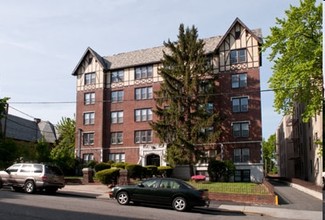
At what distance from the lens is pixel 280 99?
92.9 feet

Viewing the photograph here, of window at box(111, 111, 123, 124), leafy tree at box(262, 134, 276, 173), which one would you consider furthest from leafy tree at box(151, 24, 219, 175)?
leafy tree at box(262, 134, 276, 173)

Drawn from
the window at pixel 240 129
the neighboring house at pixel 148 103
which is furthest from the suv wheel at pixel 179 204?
the window at pixel 240 129

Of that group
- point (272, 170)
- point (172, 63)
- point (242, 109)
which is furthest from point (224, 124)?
point (272, 170)

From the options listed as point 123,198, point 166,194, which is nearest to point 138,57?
point 123,198

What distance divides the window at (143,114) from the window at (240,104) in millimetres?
10666

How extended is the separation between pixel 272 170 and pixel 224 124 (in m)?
81.9

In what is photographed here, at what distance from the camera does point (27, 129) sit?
2842 inches

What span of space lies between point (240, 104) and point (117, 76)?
1714cm

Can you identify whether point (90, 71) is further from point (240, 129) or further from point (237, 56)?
point (240, 129)

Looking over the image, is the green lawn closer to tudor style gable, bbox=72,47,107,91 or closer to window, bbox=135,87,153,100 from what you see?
window, bbox=135,87,153,100

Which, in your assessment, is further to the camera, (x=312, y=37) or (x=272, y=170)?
(x=272, y=170)

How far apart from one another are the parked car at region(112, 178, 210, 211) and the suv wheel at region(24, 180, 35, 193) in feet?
17.9

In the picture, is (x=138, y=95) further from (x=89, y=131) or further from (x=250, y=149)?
(x=250, y=149)

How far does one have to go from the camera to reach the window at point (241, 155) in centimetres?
4200
